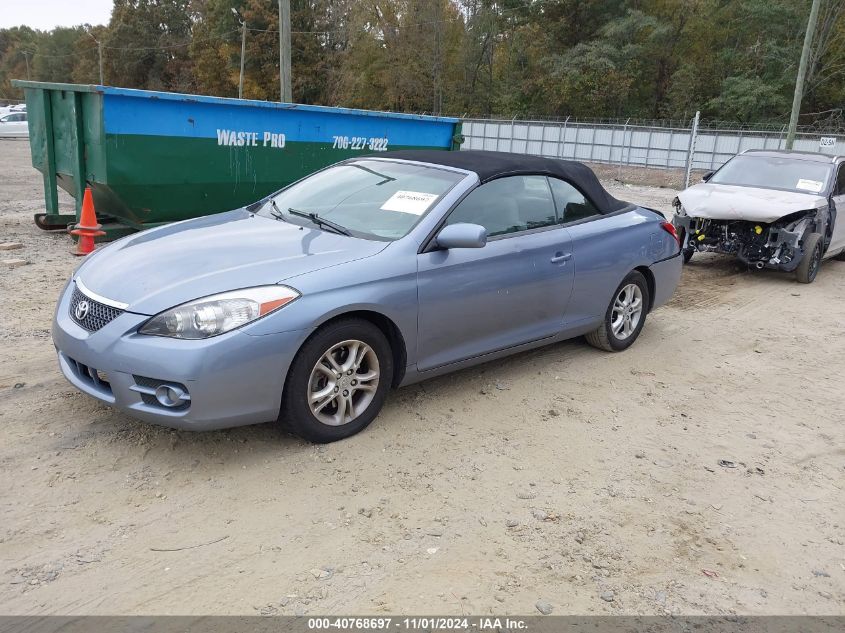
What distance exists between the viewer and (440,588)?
9.47 feet

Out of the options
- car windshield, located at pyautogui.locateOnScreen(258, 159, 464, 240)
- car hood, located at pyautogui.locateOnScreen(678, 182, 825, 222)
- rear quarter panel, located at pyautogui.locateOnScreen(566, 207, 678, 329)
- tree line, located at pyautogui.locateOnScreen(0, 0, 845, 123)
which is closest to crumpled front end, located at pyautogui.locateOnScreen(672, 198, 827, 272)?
car hood, located at pyautogui.locateOnScreen(678, 182, 825, 222)

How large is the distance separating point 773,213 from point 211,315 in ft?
24.5

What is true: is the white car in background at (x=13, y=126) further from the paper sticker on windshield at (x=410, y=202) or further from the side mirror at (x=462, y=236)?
the side mirror at (x=462, y=236)

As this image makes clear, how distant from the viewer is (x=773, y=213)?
28.4 feet

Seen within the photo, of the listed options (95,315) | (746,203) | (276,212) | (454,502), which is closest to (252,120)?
(276,212)

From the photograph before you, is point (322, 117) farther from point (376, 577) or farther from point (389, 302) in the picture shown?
point (376, 577)

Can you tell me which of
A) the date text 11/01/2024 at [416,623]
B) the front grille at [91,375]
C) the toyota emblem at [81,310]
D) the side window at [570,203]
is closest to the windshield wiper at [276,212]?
the toyota emblem at [81,310]

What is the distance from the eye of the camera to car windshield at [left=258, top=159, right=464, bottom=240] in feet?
14.6

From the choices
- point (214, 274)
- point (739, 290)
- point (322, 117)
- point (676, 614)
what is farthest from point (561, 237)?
point (322, 117)

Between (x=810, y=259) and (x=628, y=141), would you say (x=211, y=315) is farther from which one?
(x=628, y=141)

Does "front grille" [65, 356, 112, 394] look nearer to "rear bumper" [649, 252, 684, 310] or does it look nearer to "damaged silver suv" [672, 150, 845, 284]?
"rear bumper" [649, 252, 684, 310]

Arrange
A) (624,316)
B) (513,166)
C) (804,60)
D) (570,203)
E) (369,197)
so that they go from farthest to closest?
(804,60) < (624,316) < (570,203) < (513,166) < (369,197)

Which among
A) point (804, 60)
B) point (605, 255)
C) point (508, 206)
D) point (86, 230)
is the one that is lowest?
point (86, 230)

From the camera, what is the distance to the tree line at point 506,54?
1737 inches
